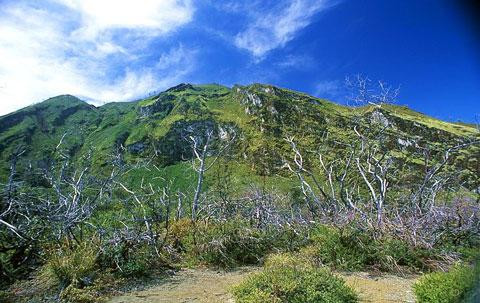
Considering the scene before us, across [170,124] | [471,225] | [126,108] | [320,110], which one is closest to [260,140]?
[320,110]

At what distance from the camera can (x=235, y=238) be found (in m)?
9.48

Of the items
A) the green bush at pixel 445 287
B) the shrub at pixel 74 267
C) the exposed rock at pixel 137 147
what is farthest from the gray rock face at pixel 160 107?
the green bush at pixel 445 287

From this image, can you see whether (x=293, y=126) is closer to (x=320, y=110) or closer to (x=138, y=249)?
(x=320, y=110)

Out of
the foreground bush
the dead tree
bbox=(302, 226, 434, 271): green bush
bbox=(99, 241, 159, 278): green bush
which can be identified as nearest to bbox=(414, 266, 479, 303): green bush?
the foreground bush

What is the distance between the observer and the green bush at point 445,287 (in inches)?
187

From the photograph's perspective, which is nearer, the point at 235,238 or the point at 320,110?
the point at 235,238

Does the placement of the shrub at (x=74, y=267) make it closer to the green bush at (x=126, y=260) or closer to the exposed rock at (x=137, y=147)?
the green bush at (x=126, y=260)

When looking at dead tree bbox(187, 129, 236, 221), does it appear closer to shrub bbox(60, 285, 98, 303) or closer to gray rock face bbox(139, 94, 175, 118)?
shrub bbox(60, 285, 98, 303)

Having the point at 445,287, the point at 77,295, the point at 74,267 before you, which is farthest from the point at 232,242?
the point at 445,287

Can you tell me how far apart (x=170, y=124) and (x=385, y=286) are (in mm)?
111684

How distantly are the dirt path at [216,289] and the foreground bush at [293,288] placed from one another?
0.48 m

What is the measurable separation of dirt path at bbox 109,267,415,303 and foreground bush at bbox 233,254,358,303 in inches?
18.7

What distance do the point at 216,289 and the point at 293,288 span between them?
186 centimetres

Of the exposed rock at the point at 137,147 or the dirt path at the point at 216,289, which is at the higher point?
the exposed rock at the point at 137,147
